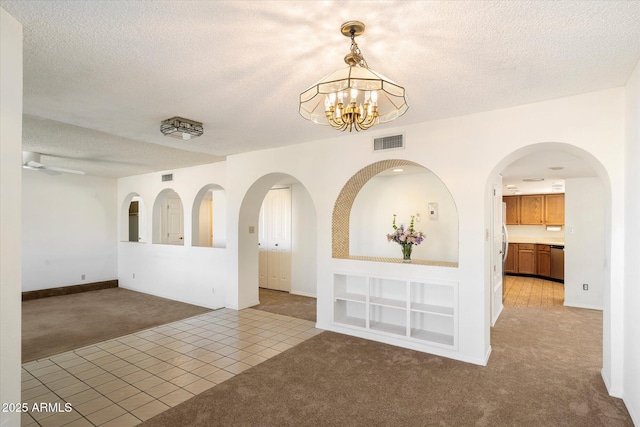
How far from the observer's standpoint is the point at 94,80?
2.60 metres

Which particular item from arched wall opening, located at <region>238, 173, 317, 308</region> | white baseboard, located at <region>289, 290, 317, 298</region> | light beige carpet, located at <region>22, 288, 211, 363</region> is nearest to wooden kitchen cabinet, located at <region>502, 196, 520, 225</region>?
arched wall opening, located at <region>238, 173, 317, 308</region>

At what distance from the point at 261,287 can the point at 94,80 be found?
562 centimetres

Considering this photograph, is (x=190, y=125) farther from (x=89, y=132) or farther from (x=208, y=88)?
(x=89, y=132)

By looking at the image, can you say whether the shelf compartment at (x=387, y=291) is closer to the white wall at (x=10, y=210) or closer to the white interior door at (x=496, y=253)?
the white interior door at (x=496, y=253)

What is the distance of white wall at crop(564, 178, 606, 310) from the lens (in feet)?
18.9

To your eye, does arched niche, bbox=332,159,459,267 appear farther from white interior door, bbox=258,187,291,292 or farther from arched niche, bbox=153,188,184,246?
arched niche, bbox=153,188,184,246

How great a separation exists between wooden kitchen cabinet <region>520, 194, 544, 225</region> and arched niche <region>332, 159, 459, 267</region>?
15.2ft

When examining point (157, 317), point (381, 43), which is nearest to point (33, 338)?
point (157, 317)

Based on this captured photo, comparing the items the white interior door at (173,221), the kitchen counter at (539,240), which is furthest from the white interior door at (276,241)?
the kitchen counter at (539,240)

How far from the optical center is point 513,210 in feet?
30.8

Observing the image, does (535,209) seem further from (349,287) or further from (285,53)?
(285,53)

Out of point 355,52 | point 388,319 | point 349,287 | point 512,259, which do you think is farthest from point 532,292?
point 355,52

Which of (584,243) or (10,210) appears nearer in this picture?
(10,210)

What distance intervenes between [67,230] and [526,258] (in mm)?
11059
